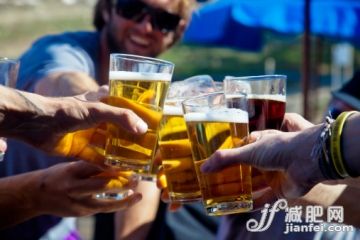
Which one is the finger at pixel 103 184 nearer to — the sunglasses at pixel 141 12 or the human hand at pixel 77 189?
the human hand at pixel 77 189

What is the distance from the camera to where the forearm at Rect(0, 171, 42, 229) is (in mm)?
2404

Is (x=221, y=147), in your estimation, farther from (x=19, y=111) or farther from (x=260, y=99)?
(x=19, y=111)

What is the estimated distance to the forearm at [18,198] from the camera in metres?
2.40

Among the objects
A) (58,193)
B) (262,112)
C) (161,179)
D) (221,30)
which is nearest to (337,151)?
(262,112)

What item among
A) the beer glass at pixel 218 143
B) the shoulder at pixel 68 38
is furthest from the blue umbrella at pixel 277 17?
the beer glass at pixel 218 143

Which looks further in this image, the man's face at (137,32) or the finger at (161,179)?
the man's face at (137,32)

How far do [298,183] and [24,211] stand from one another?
1.10 m

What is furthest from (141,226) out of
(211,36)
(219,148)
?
(211,36)

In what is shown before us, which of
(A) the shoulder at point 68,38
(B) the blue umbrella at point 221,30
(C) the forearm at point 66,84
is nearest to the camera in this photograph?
(C) the forearm at point 66,84

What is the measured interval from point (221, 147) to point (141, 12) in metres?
1.74

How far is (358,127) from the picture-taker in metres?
1.55

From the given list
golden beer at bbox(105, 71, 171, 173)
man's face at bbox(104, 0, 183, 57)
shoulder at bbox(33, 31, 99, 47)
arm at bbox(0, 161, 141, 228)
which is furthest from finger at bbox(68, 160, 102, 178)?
man's face at bbox(104, 0, 183, 57)

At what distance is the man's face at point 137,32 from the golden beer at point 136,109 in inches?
58.4

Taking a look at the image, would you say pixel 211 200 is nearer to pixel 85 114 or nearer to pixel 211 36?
pixel 85 114
